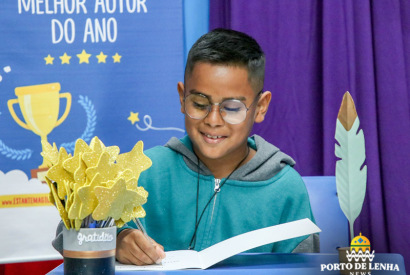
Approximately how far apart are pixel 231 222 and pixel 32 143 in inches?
45.9

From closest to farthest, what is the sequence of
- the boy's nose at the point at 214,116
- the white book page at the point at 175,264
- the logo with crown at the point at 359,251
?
the logo with crown at the point at 359,251 < the white book page at the point at 175,264 < the boy's nose at the point at 214,116

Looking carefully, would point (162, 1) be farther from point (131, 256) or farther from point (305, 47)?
point (131, 256)

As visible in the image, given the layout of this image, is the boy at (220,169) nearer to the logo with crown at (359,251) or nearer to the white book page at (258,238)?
the white book page at (258,238)

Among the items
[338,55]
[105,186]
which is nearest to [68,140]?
[338,55]

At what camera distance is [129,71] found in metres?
2.14

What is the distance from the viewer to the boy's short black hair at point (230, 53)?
126 centimetres

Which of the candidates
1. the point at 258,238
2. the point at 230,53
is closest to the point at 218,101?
the point at 230,53

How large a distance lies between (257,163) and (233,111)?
0.21m

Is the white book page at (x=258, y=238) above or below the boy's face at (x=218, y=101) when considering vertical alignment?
below

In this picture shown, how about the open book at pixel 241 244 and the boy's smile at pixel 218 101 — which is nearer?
the open book at pixel 241 244

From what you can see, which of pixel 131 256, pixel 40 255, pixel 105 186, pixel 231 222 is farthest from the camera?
pixel 40 255

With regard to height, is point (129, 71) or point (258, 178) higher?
point (129, 71)

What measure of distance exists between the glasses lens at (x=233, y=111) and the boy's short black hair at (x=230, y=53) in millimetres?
114

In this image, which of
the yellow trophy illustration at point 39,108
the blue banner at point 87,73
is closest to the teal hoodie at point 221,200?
the blue banner at point 87,73
